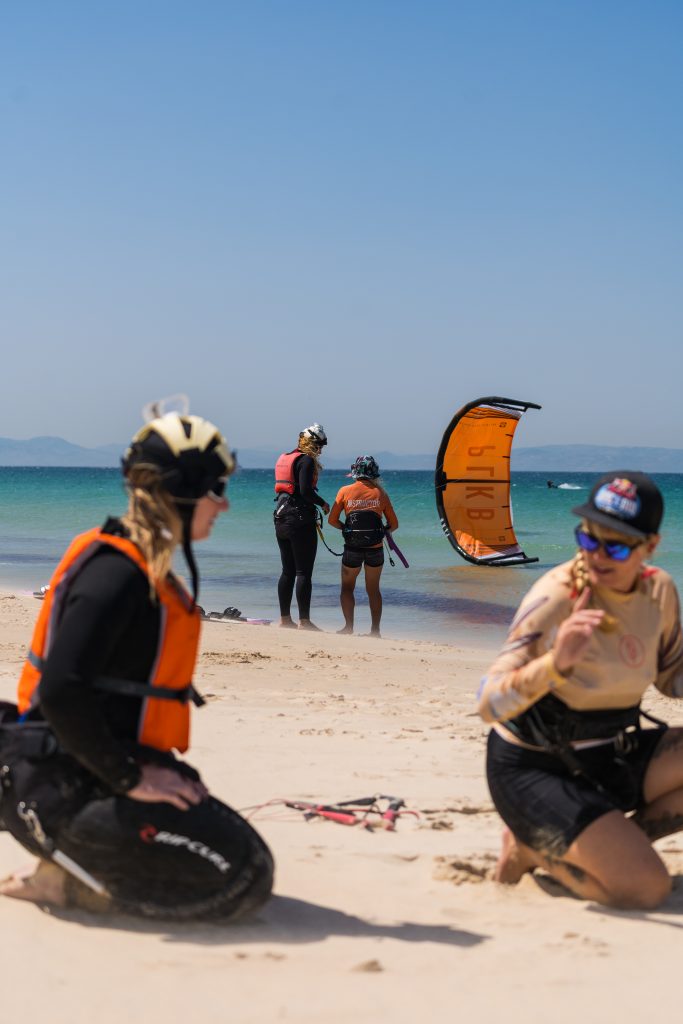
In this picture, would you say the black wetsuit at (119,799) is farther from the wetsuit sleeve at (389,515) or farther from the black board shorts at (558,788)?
the wetsuit sleeve at (389,515)

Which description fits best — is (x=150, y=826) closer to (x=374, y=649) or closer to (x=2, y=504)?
(x=374, y=649)

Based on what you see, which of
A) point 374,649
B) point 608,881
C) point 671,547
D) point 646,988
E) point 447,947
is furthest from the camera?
point 671,547

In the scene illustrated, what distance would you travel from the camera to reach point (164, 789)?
2963 millimetres

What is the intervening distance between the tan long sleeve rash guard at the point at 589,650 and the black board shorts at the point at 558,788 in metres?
0.23

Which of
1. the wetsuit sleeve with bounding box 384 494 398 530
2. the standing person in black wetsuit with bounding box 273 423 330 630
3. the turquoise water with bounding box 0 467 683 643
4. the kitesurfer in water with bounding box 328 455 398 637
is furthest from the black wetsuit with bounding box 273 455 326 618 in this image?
the turquoise water with bounding box 0 467 683 643

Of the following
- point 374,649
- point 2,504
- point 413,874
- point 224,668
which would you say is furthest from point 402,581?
point 2,504

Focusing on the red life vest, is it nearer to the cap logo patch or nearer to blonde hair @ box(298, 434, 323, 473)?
blonde hair @ box(298, 434, 323, 473)

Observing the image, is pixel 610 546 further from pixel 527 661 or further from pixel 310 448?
pixel 310 448

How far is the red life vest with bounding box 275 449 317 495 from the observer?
10.6m

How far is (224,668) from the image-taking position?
24.9 feet

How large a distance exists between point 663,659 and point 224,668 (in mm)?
4386

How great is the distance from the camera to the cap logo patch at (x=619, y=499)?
3.31 metres

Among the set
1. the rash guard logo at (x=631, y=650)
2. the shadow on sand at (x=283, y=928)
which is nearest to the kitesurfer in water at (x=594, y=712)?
the rash guard logo at (x=631, y=650)

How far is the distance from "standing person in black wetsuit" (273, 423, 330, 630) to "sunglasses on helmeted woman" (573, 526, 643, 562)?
23.1 feet
